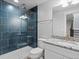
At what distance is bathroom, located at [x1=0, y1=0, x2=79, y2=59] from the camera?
6.64ft

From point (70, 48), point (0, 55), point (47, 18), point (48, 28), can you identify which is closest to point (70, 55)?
point (70, 48)

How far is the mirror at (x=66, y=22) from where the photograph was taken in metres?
2.05

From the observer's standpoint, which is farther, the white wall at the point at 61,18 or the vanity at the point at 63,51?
the white wall at the point at 61,18

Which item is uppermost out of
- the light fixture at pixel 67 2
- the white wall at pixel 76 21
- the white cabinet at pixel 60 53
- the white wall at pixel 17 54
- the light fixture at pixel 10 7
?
the light fixture at pixel 10 7

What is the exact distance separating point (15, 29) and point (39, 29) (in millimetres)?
1025

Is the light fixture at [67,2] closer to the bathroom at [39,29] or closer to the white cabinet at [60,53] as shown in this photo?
the bathroom at [39,29]

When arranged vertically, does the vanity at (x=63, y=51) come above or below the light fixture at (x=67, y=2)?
below

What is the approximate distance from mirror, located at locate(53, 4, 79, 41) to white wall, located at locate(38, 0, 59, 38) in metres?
0.17

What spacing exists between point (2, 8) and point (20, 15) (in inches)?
32.8

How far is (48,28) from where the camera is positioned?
9.40ft

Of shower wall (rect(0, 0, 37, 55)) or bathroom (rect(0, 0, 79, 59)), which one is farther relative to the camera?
shower wall (rect(0, 0, 37, 55))

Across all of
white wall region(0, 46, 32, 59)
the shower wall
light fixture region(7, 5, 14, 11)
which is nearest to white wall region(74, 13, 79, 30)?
the shower wall

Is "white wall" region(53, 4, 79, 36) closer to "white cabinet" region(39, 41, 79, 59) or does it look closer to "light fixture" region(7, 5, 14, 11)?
"white cabinet" region(39, 41, 79, 59)

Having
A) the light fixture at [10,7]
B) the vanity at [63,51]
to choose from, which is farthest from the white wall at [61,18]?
the light fixture at [10,7]
